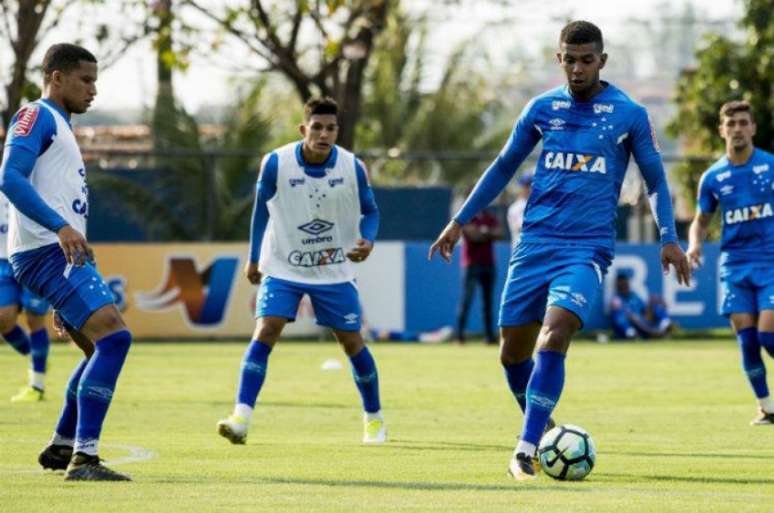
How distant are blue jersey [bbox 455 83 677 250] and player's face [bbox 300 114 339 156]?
260cm

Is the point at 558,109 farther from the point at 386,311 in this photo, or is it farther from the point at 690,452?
the point at 386,311

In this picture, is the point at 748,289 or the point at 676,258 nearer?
the point at 676,258

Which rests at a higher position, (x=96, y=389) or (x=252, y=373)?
(x=96, y=389)

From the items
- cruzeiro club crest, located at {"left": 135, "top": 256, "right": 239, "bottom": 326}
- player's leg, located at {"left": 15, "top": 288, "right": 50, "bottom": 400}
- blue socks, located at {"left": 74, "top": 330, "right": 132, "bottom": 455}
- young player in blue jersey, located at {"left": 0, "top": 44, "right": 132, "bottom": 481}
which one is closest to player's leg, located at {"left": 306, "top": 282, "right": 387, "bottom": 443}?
young player in blue jersey, located at {"left": 0, "top": 44, "right": 132, "bottom": 481}

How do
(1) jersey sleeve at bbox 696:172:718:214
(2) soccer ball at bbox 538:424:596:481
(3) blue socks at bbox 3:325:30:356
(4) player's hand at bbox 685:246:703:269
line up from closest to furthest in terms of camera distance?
(2) soccer ball at bbox 538:424:596:481 < (4) player's hand at bbox 685:246:703:269 < (1) jersey sleeve at bbox 696:172:718:214 < (3) blue socks at bbox 3:325:30:356

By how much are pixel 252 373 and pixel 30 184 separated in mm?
3298

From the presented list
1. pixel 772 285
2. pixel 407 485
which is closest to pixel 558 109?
pixel 407 485

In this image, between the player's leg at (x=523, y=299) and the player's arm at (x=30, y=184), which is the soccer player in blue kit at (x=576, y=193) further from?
the player's arm at (x=30, y=184)

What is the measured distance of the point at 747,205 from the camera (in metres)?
14.2

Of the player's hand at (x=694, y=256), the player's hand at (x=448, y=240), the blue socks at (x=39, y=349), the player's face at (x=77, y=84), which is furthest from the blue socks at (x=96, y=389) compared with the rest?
the blue socks at (x=39, y=349)

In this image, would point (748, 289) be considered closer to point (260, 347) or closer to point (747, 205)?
point (747, 205)

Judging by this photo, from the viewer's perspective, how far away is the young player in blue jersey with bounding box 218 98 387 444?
12336 millimetres

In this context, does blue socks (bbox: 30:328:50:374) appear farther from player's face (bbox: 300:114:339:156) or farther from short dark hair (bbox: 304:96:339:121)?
short dark hair (bbox: 304:96:339:121)

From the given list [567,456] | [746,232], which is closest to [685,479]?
[567,456]
